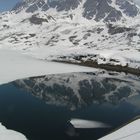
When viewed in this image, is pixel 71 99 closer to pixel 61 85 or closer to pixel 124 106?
pixel 124 106

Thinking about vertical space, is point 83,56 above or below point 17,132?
below

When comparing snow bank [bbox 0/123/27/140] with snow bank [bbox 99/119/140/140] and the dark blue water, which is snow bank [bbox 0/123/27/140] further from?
snow bank [bbox 99/119/140/140]

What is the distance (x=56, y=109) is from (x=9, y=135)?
16.4m

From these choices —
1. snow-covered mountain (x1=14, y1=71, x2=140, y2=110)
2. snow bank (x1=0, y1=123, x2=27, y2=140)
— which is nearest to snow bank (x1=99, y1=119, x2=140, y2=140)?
snow bank (x1=0, y1=123, x2=27, y2=140)

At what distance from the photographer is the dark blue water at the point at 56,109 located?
36.6m

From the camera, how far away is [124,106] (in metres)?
54.2

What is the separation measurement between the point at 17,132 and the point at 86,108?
18.2 m

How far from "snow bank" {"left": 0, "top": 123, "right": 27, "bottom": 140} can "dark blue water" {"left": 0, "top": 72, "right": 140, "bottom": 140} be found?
3.42 feet

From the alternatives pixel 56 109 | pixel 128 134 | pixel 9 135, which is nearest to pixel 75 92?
pixel 56 109

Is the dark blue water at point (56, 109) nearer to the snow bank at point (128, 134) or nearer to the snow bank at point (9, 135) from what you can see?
the snow bank at point (9, 135)

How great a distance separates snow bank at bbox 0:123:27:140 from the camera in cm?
3135

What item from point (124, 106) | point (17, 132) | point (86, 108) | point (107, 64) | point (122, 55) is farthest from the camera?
point (122, 55)

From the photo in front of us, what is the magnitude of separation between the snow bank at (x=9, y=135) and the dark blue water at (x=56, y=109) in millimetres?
1042

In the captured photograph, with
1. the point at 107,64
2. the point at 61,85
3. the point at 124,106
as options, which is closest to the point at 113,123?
the point at 124,106
